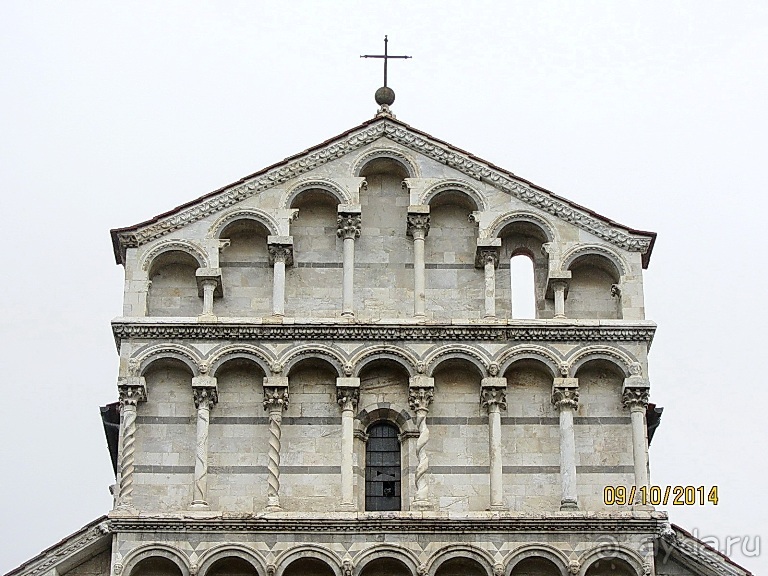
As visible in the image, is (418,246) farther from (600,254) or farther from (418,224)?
(600,254)

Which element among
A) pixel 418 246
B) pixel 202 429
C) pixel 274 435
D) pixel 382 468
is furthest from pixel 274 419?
pixel 418 246

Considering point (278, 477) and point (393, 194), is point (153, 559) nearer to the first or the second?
point (278, 477)

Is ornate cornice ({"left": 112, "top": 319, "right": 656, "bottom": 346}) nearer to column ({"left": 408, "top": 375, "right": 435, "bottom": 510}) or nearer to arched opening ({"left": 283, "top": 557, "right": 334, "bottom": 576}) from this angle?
column ({"left": 408, "top": 375, "right": 435, "bottom": 510})

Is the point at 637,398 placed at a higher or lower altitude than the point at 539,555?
higher

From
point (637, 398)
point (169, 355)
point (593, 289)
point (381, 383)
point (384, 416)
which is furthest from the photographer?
point (593, 289)

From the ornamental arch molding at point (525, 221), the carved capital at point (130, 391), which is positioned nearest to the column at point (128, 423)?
the carved capital at point (130, 391)

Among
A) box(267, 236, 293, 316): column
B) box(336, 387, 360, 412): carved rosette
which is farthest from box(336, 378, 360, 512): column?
box(267, 236, 293, 316): column

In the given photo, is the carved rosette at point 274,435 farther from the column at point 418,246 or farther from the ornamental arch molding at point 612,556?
the ornamental arch molding at point 612,556

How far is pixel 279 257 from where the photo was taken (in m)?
21.2

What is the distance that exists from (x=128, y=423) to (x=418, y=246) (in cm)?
383

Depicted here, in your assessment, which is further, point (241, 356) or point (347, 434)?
point (241, 356)

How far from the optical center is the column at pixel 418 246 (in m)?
21.0

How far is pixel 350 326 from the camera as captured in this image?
2064cm

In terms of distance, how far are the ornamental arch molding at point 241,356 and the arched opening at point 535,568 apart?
3.43 meters
